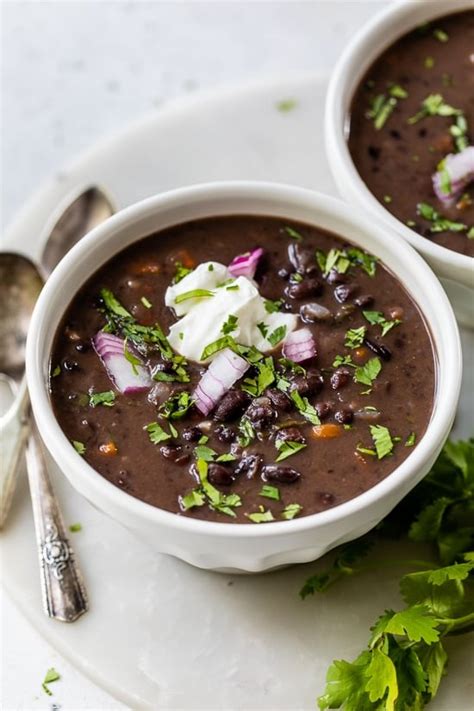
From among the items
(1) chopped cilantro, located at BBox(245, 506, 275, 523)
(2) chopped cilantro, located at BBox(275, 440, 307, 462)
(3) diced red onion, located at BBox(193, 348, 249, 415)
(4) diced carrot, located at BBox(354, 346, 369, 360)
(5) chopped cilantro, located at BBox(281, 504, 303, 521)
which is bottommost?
(5) chopped cilantro, located at BBox(281, 504, 303, 521)

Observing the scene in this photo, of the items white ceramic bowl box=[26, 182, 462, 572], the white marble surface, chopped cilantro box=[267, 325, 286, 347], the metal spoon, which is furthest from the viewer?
the white marble surface

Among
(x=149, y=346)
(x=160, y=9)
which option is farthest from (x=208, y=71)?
(x=149, y=346)

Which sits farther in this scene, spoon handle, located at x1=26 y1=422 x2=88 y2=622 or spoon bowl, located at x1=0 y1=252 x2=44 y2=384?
spoon bowl, located at x1=0 y1=252 x2=44 y2=384

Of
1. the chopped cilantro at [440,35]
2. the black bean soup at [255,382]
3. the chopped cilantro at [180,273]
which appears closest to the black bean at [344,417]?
the black bean soup at [255,382]

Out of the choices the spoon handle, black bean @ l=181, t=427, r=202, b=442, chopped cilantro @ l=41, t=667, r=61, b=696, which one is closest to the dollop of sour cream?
black bean @ l=181, t=427, r=202, b=442

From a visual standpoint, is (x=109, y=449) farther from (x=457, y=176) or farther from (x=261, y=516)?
(x=457, y=176)

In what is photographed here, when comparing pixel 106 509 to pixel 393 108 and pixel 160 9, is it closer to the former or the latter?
pixel 393 108

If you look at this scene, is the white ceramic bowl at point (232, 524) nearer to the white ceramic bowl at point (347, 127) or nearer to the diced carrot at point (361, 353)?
the white ceramic bowl at point (347, 127)

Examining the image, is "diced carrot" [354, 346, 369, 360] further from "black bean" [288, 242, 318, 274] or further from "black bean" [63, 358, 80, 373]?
"black bean" [63, 358, 80, 373]

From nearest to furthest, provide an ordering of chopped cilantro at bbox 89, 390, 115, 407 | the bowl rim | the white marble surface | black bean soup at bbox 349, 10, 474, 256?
chopped cilantro at bbox 89, 390, 115, 407 < the bowl rim < black bean soup at bbox 349, 10, 474, 256 < the white marble surface
